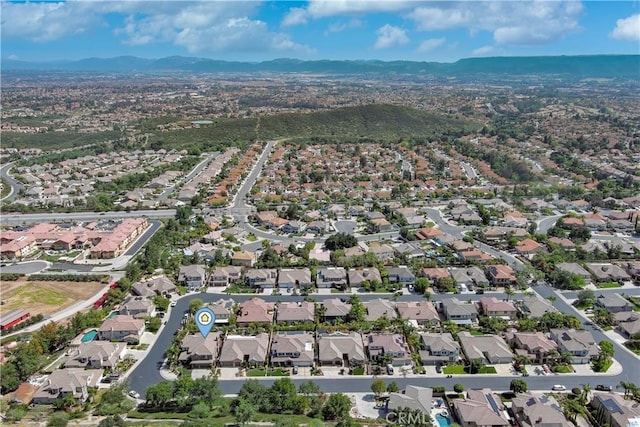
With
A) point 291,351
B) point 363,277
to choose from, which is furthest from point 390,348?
point 363,277

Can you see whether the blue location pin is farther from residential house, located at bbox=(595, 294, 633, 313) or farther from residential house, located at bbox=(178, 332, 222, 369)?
residential house, located at bbox=(595, 294, 633, 313)

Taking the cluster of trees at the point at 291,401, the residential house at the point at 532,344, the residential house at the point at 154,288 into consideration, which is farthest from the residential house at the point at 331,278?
the cluster of trees at the point at 291,401

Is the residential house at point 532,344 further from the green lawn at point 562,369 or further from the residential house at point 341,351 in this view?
the residential house at point 341,351

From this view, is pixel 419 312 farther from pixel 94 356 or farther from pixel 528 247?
pixel 94 356

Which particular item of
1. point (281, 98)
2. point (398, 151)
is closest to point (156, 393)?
point (398, 151)

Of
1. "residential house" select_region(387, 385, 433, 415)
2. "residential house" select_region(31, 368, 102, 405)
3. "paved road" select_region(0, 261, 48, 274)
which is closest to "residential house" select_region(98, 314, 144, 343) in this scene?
"residential house" select_region(31, 368, 102, 405)
